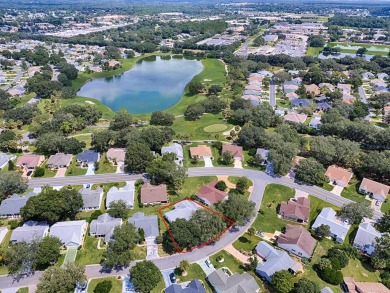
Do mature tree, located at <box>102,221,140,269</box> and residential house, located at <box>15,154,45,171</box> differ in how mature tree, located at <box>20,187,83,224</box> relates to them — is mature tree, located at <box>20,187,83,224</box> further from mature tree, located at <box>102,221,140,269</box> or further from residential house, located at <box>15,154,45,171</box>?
residential house, located at <box>15,154,45,171</box>

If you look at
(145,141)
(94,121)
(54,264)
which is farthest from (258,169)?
(94,121)

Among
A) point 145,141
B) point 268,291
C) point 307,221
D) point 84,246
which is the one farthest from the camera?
point 145,141

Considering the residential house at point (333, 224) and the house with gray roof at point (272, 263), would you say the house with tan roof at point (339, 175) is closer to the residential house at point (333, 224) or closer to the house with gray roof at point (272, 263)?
the residential house at point (333, 224)

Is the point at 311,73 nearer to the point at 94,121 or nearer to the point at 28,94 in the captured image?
the point at 94,121

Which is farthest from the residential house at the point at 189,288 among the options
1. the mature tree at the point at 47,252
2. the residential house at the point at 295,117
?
the residential house at the point at 295,117

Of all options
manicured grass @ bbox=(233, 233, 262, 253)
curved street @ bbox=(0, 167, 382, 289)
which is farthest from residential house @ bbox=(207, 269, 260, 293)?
manicured grass @ bbox=(233, 233, 262, 253)

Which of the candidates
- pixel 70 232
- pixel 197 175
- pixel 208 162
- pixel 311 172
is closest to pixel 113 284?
pixel 70 232

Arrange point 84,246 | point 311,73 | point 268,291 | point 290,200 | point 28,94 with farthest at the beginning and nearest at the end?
point 311,73 < point 28,94 < point 290,200 < point 84,246 < point 268,291

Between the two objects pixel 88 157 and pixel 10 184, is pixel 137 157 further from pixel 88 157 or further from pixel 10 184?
pixel 10 184
